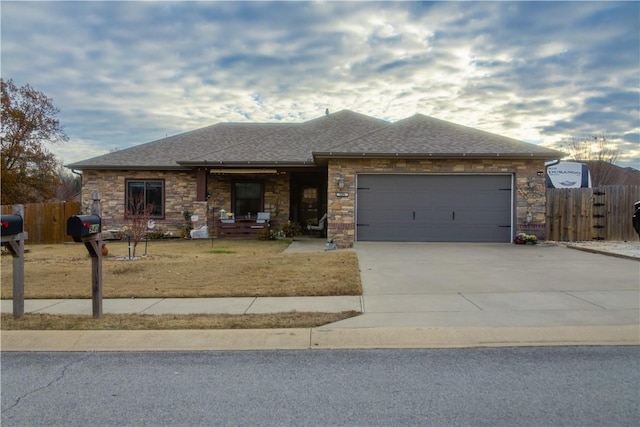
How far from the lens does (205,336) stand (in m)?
5.66

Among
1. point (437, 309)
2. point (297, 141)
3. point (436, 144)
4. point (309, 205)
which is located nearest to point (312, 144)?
point (297, 141)

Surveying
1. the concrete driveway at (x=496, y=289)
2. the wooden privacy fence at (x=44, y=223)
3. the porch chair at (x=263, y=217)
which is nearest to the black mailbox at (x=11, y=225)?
the concrete driveway at (x=496, y=289)

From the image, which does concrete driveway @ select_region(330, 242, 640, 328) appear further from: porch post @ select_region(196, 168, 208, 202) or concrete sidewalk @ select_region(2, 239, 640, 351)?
porch post @ select_region(196, 168, 208, 202)

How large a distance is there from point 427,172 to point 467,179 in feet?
4.27

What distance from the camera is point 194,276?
9359 millimetres

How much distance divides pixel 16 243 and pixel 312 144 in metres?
14.7

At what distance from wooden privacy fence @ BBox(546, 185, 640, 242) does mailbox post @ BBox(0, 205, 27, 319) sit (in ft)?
48.0

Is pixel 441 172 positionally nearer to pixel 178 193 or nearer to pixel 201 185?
pixel 201 185

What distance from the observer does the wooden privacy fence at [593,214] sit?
50.7ft

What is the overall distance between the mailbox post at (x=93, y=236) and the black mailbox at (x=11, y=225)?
652 mm

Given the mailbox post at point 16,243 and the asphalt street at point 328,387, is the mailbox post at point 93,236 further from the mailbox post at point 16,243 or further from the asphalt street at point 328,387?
the asphalt street at point 328,387

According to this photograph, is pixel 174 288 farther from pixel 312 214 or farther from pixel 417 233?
pixel 312 214

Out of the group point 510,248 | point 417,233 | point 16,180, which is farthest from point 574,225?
point 16,180

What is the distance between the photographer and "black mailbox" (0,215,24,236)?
5.93 m
